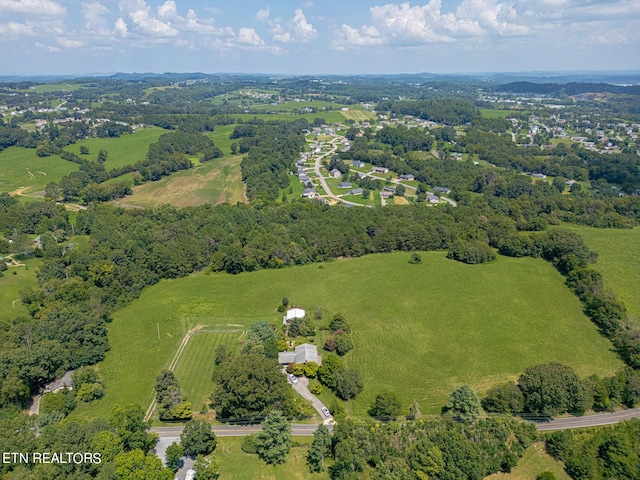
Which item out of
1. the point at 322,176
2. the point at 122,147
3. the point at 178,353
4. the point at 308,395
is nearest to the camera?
the point at 308,395

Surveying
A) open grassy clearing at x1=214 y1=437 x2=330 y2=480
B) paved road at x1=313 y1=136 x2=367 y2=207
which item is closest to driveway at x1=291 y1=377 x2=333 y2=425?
open grassy clearing at x1=214 y1=437 x2=330 y2=480

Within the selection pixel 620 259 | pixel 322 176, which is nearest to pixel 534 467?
pixel 620 259

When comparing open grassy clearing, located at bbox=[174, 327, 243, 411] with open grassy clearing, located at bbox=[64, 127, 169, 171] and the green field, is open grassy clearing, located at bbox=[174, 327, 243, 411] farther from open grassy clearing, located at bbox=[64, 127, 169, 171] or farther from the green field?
open grassy clearing, located at bbox=[64, 127, 169, 171]

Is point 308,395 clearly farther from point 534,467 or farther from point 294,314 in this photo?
point 534,467

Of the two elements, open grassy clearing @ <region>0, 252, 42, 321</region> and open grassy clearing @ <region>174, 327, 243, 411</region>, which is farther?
open grassy clearing @ <region>0, 252, 42, 321</region>

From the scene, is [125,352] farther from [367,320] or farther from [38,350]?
[367,320]

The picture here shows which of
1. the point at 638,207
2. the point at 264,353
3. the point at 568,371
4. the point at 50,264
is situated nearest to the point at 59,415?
the point at 264,353
